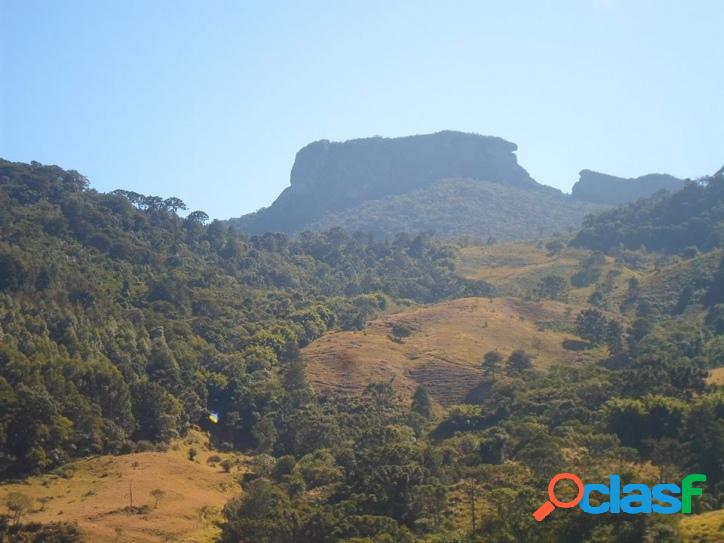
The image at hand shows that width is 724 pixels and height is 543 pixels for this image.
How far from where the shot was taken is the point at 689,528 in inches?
1220

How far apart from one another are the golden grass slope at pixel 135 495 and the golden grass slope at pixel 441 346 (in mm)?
24697

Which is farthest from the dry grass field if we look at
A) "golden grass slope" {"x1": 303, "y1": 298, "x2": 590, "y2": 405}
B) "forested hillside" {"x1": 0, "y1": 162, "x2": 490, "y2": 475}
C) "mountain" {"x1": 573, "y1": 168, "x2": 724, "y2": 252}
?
"golden grass slope" {"x1": 303, "y1": 298, "x2": 590, "y2": 405}

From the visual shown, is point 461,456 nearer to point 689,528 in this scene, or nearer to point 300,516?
point 300,516

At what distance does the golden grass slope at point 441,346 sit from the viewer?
77625 millimetres

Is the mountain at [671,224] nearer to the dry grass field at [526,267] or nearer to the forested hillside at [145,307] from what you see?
the dry grass field at [526,267]

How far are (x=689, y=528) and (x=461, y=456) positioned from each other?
72.7ft

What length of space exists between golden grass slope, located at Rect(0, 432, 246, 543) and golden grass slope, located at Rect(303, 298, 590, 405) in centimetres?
2470

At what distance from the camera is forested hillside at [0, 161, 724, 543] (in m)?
41.6

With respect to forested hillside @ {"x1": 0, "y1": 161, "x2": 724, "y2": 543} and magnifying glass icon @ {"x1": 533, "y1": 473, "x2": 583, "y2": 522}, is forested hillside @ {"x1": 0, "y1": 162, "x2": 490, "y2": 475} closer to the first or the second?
forested hillside @ {"x1": 0, "y1": 161, "x2": 724, "y2": 543}

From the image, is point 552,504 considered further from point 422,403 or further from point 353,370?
point 353,370

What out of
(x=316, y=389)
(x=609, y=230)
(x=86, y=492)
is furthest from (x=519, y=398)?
(x=609, y=230)

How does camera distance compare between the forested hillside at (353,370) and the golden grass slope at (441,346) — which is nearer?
the forested hillside at (353,370)

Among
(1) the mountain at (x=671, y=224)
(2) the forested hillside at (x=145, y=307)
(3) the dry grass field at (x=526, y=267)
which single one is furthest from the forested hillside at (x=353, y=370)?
(1) the mountain at (x=671, y=224)

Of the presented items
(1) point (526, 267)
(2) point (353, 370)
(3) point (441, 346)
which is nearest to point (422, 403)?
(2) point (353, 370)
